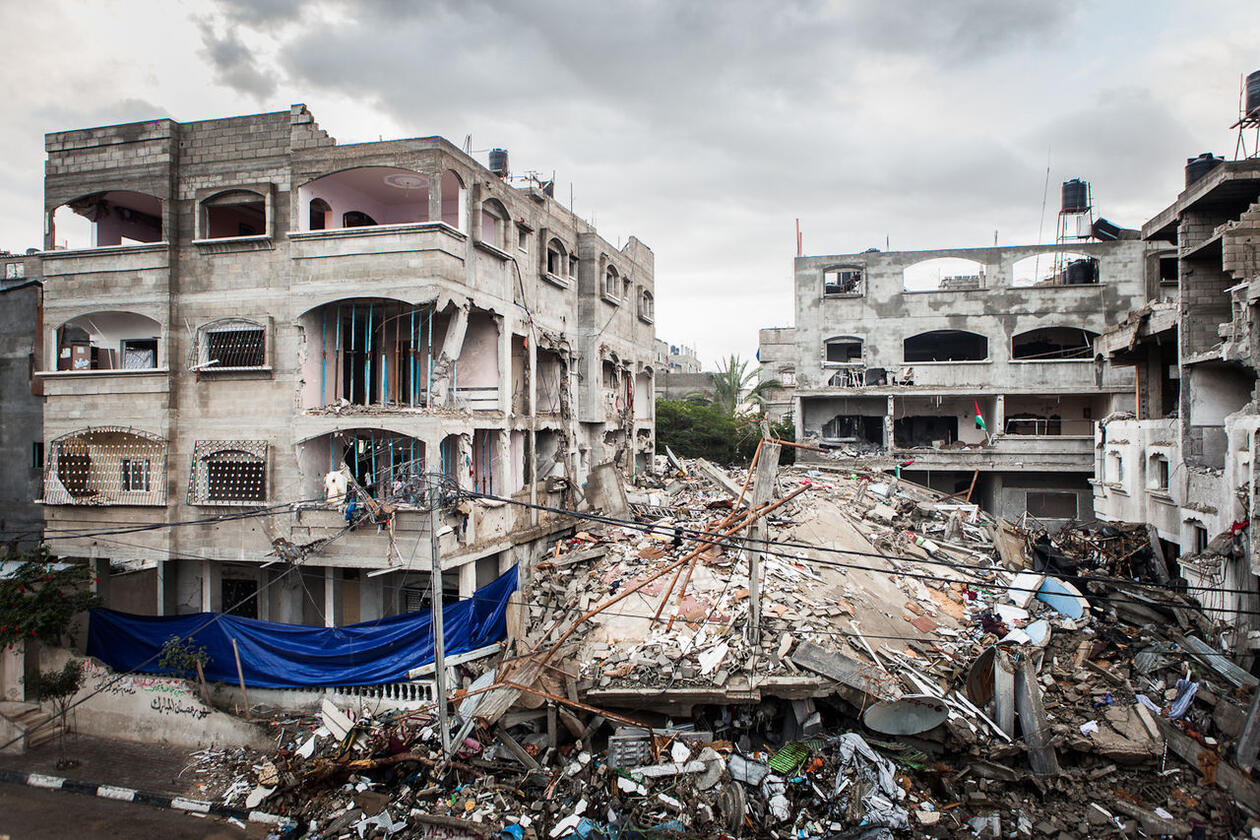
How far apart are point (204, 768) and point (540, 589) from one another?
25.7ft

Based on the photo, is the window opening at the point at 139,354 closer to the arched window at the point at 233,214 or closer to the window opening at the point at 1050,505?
the arched window at the point at 233,214

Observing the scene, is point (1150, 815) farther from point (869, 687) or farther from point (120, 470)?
point (120, 470)

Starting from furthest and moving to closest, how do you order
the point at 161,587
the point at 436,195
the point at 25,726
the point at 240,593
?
1. the point at 240,593
2. the point at 161,587
3. the point at 436,195
4. the point at 25,726

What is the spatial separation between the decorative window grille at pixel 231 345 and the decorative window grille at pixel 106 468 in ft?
8.05

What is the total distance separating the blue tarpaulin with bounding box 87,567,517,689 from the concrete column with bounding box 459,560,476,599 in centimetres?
79

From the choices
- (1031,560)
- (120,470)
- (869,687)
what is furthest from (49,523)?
(1031,560)

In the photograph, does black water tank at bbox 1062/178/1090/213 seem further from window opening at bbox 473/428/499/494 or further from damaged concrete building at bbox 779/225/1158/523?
window opening at bbox 473/428/499/494

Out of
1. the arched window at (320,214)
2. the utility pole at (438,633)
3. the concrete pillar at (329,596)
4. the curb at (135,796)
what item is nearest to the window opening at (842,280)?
the arched window at (320,214)

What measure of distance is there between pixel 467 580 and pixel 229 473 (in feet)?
21.4

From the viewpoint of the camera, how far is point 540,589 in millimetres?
Answer: 17469

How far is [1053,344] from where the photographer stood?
3203 centimetres

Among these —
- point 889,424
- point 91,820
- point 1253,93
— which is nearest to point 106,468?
point 91,820

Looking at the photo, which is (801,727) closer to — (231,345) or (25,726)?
(231,345)

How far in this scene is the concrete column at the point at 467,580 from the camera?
16734 millimetres
